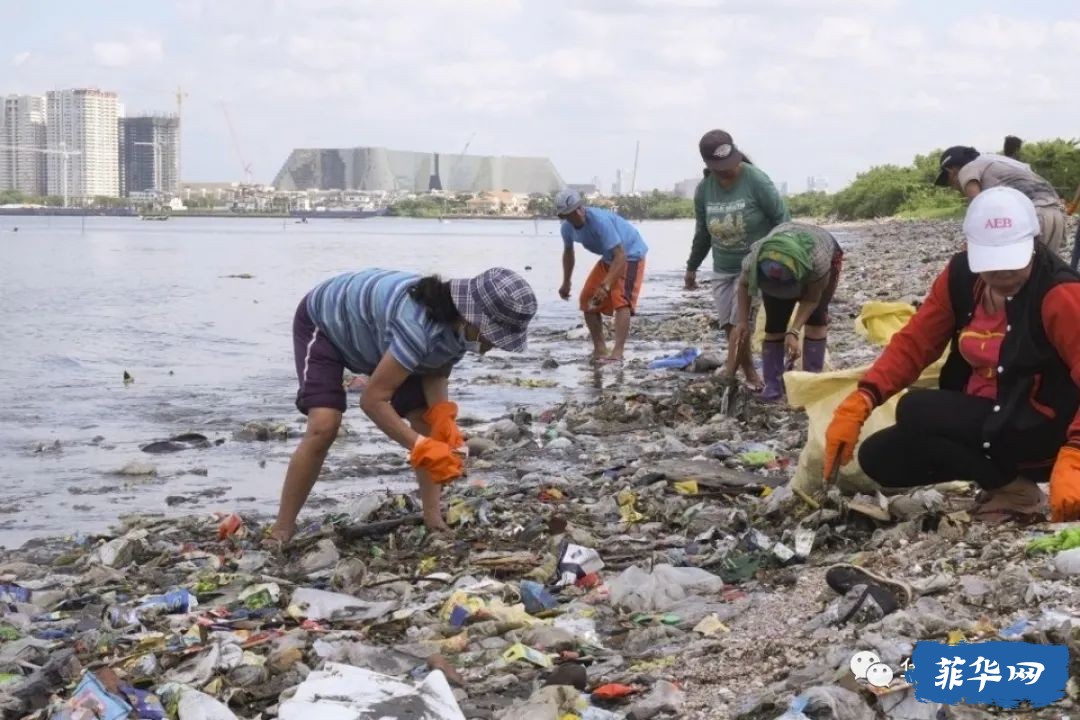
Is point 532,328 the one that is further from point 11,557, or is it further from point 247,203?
point 247,203

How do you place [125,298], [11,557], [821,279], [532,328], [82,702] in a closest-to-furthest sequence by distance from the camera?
[82,702]
[11,557]
[821,279]
[532,328]
[125,298]

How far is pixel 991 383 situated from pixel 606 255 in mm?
6727

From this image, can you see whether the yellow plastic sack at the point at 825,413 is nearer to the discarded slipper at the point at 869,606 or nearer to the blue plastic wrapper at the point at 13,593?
the discarded slipper at the point at 869,606

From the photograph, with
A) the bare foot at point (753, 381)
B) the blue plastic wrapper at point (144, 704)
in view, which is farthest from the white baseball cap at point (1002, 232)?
the bare foot at point (753, 381)

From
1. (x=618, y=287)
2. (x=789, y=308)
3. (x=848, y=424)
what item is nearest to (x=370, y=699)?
(x=848, y=424)

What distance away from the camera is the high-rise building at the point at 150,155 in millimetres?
146375

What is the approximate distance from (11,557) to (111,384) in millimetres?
7188

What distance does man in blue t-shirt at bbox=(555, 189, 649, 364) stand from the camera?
10781mm

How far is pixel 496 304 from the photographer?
15.5ft

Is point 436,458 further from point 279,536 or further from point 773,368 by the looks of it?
point 773,368

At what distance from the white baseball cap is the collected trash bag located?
2.10m

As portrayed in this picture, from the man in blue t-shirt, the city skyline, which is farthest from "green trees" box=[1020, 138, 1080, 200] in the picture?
the city skyline

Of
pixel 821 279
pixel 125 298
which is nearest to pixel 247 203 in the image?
pixel 125 298

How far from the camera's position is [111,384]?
12898 mm
